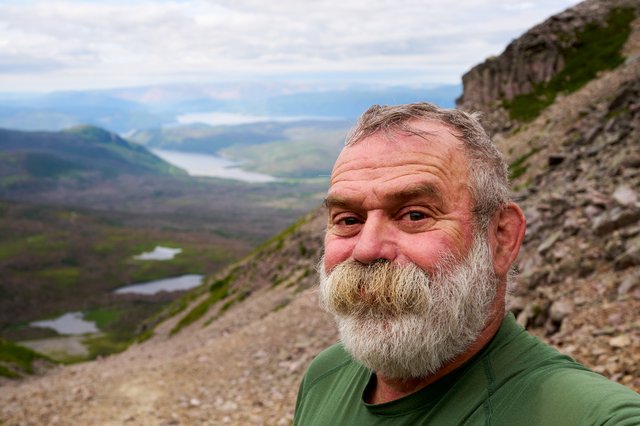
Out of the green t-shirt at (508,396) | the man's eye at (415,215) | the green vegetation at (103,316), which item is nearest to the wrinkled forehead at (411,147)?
the man's eye at (415,215)

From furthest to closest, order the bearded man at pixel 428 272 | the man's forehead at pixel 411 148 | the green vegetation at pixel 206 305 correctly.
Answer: the green vegetation at pixel 206 305 → the man's forehead at pixel 411 148 → the bearded man at pixel 428 272

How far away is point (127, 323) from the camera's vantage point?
14438cm

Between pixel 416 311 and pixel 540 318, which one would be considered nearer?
pixel 416 311

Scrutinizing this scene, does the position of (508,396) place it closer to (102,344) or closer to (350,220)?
(350,220)

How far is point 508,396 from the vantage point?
3.00m

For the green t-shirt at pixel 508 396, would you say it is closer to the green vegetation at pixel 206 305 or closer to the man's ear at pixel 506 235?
the man's ear at pixel 506 235

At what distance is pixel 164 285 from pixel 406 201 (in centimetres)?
19580

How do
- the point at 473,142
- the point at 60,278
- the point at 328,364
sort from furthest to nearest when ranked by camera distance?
the point at 60,278 < the point at 328,364 < the point at 473,142

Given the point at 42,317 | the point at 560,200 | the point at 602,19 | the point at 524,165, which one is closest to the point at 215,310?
the point at 524,165

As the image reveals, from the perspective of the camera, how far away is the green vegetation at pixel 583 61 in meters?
49.2

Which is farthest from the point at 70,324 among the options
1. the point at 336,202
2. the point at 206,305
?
A: the point at 336,202

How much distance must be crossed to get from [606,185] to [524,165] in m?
15.2

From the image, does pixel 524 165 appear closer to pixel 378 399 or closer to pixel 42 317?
pixel 378 399

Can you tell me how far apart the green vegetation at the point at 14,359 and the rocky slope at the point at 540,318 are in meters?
21.8
